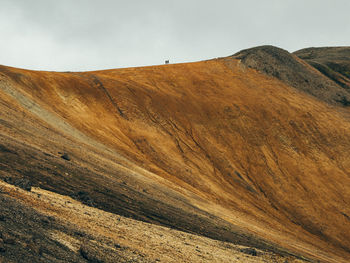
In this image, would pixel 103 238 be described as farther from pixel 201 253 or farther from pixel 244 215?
pixel 244 215

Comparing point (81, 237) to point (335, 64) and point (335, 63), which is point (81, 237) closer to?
point (335, 64)

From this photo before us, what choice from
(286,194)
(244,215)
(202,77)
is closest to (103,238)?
(244,215)

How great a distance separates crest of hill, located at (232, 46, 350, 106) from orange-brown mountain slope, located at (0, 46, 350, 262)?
0.41 m

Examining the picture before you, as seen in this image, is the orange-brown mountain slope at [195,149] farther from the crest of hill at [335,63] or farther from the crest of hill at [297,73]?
the crest of hill at [335,63]

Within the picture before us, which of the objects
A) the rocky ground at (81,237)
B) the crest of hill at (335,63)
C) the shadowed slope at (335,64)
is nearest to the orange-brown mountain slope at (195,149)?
the rocky ground at (81,237)

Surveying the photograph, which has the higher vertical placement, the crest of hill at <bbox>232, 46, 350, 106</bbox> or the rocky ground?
the crest of hill at <bbox>232, 46, 350, 106</bbox>

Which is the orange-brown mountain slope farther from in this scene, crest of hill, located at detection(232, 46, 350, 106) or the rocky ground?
the rocky ground

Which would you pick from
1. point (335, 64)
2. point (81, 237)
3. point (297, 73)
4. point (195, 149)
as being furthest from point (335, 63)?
point (81, 237)

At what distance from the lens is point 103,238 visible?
917 centimetres

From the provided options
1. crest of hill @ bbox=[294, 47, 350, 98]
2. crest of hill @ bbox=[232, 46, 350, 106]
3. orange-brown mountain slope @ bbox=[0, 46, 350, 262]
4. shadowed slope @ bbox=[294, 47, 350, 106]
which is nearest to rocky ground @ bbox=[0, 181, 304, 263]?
orange-brown mountain slope @ bbox=[0, 46, 350, 262]

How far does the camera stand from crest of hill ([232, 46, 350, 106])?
4292cm

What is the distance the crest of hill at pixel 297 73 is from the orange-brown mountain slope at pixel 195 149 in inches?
16.2

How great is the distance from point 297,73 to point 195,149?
2342 cm

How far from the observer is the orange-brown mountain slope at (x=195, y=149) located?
589 inches
